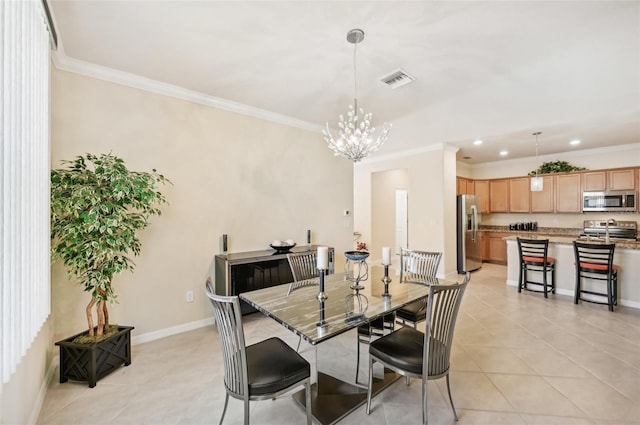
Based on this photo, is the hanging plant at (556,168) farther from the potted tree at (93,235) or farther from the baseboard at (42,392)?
the baseboard at (42,392)

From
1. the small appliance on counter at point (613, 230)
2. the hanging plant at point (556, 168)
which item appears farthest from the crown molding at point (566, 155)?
the small appliance on counter at point (613, 230)

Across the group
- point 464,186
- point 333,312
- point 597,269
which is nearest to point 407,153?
point 464,186

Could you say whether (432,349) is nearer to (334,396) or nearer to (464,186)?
(334,396)

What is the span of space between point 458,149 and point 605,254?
2.93 m

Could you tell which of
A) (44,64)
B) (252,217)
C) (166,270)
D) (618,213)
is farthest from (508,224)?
(44,64)

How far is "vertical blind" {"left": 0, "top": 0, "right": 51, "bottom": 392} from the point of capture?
127 centimetres

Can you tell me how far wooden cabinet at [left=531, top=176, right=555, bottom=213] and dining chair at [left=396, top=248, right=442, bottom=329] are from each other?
5.30 meters

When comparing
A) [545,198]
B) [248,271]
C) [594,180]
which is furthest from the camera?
[545,198]

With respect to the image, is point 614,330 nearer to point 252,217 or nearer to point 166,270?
point 252,217

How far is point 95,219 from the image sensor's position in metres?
2.13

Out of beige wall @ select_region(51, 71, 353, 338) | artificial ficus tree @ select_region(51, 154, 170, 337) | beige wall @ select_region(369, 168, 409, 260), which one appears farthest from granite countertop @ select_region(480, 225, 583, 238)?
artificial ficus tree @ select_region(51, 154, 170, 337)

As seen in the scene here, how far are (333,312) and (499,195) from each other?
709cm

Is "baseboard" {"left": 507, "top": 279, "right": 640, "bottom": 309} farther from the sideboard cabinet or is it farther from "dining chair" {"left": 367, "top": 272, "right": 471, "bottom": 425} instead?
the sideboard cabinet

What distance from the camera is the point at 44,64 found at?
192 centimetres
